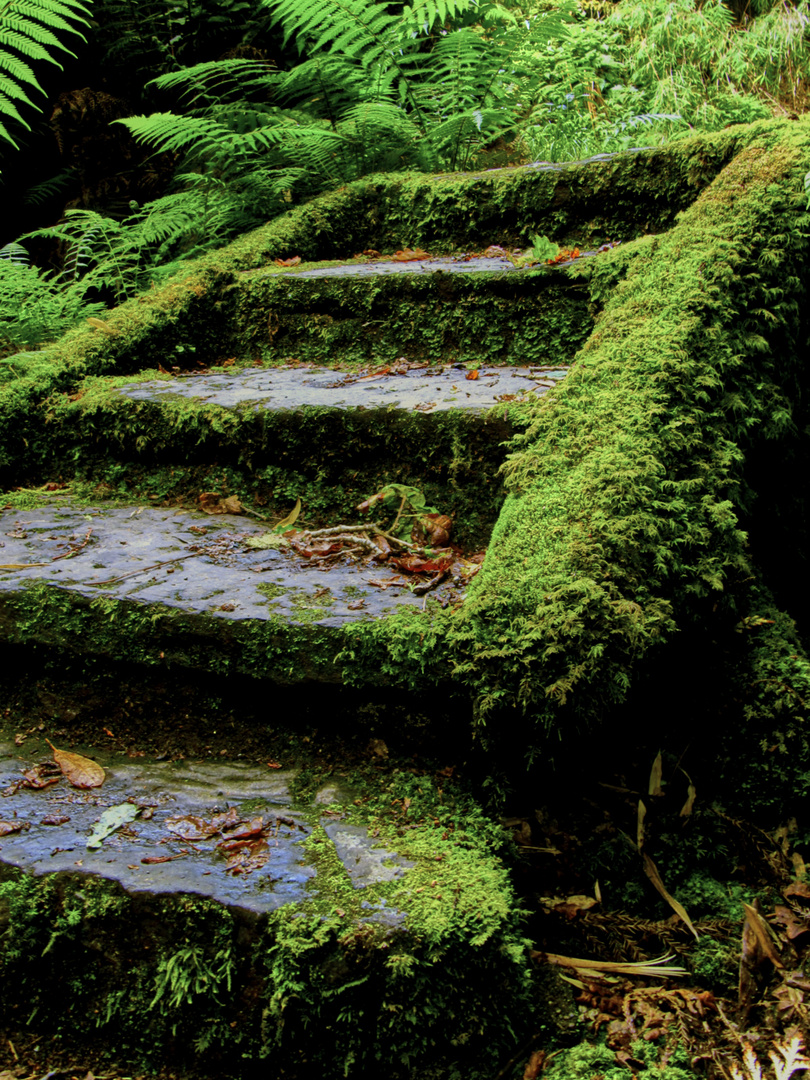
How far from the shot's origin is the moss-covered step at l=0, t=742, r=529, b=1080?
3.75ft

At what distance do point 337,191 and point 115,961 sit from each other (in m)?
3.87

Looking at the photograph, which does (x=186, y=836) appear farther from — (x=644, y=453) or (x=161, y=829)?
(x=644, y=453)

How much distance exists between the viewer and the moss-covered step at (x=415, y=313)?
281 centimetres

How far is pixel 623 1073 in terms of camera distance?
112cm

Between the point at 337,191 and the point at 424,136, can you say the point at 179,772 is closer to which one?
the point at 337,191

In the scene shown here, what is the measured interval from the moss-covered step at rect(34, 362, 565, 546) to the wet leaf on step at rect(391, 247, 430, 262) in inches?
36.0

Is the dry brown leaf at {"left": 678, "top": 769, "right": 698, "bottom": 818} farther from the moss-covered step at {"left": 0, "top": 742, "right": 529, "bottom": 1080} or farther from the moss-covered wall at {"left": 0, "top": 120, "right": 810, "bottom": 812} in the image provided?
the moss-covered step at {"left": 0, "top": 742, "right": 529, "bottom": 1080}

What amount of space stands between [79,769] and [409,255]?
2.85 meters

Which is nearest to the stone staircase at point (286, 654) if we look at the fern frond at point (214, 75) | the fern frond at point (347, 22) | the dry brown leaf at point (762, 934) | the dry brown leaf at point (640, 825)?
the dry brown leaf at point (640, 825)

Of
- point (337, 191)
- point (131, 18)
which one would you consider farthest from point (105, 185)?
point (337, 191)

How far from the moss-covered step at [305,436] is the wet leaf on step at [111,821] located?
1.06 metres

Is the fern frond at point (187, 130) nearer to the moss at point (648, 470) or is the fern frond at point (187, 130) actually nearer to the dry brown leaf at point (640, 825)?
the moss at point (648, 470)

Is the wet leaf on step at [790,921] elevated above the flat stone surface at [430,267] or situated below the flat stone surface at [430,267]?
below

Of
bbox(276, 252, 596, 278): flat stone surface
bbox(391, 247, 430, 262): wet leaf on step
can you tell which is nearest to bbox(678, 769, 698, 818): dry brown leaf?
bbox(276, 252, 596, 278): flat stone surface
